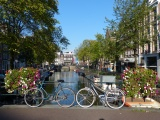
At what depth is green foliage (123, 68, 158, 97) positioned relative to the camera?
9.35 metres

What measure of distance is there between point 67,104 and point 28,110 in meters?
1.48

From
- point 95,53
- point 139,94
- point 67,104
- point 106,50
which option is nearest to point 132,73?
point 139,94

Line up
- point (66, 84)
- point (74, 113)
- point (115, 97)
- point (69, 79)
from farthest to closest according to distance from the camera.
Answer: point (69, 79) < point (66, 84) < point (115, 97) < point (74, 113)

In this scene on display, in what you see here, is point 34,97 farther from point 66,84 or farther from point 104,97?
point 66,84

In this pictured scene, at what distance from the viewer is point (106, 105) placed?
9391 mm

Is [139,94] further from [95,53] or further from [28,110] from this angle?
[95,53]

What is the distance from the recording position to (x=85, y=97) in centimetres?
948

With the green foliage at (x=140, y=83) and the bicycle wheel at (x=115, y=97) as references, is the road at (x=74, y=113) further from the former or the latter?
the green foliage at (x=140, y=83)

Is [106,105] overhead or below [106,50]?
below

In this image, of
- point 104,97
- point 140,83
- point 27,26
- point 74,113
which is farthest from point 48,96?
point 27,26

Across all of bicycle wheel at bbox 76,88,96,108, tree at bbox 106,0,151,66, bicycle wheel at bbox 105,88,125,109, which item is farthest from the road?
tree at bbox 106,0,151,66

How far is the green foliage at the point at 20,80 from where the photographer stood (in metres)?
9.52

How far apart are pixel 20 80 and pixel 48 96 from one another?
1168mm

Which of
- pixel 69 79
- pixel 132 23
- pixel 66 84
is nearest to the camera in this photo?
pixel 66 84
